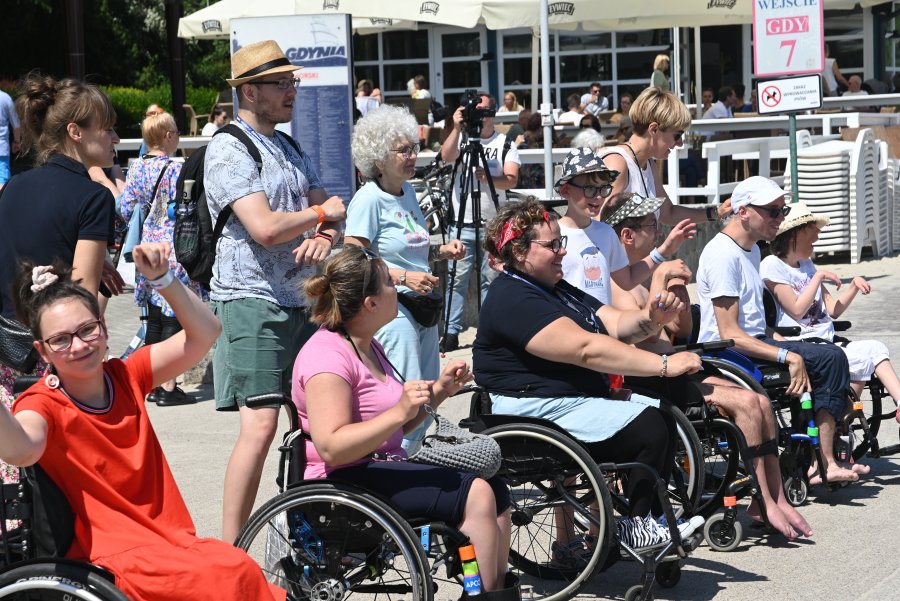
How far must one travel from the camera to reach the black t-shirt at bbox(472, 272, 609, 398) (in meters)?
4.64

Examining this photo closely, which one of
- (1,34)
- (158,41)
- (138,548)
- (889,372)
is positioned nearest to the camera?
(138,548)

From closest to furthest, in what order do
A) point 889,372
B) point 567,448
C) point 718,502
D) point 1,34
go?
point 567,448 < point 718,502 < point 889,372 < point 1,34

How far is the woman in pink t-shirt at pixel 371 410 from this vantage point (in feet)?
12.3

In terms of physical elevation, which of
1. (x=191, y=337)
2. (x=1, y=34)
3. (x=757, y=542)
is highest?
(x=1, y=34)

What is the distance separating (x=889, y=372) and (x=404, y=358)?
8.30ft

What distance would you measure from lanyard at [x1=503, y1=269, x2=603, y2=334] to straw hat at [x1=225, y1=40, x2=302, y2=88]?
3.77ft

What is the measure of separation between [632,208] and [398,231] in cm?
113

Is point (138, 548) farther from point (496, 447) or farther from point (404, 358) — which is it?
point (404, 358)

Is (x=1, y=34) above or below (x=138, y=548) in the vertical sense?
above

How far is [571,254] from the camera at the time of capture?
546 cm

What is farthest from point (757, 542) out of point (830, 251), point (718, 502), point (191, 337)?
point (830, 251)

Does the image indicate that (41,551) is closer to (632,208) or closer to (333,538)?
(333,538)

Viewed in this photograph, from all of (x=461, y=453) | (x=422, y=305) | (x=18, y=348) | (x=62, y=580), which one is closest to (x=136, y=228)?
(x=422, y=305)

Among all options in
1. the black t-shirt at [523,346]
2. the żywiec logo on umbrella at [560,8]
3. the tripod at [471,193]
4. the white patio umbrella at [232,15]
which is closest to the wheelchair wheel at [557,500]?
the black t-shirt at [523,346]
